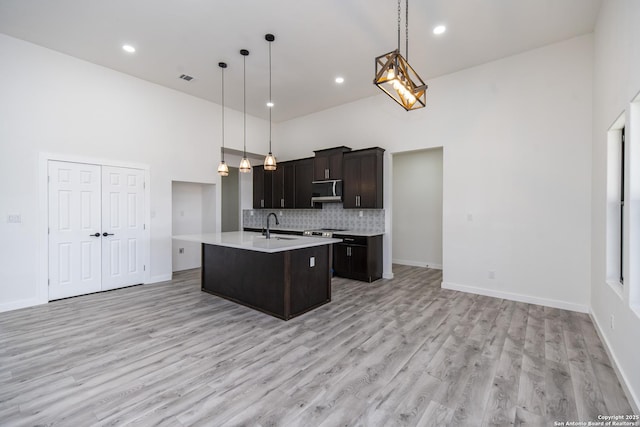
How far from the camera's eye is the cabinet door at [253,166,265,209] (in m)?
7.33

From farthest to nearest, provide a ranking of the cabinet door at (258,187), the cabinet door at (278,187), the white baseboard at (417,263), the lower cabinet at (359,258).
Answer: the cabinet door at (258,187)
the cabinet door at (278,187)
the white baseboard at (417,263)
the lower cabinet at (359,258)

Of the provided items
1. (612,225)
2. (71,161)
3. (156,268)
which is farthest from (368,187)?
(71,161)

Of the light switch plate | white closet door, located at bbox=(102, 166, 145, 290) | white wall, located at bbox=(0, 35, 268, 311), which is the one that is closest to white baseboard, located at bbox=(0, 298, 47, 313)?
white wall, located at bbox=(0, 35, 268, 311)

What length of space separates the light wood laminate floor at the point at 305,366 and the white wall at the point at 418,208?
9.10ft

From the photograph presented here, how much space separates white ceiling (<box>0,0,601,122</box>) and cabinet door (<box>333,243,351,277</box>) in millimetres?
3055

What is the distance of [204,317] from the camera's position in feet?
11.7

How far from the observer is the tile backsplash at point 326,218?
5.82 meters

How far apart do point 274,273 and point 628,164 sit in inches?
132

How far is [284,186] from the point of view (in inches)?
272

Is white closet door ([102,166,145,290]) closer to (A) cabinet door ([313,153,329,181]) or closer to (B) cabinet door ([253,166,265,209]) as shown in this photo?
(B) cabinet door ([253,166,265,209])

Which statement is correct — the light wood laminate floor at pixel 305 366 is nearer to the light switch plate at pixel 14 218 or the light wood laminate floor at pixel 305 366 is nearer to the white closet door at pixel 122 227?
the white closet door at pixel 122 227

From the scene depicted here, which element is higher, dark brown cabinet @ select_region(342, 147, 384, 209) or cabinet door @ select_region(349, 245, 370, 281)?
dark brown cabinet @ select_region(342, 147, 384, 209)

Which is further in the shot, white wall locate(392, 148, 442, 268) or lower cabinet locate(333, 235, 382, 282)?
white wall locate(392, 148, 442, 268)

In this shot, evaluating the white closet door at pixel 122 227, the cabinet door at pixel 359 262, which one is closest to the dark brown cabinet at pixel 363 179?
the cabinet door at pixel 359 262
